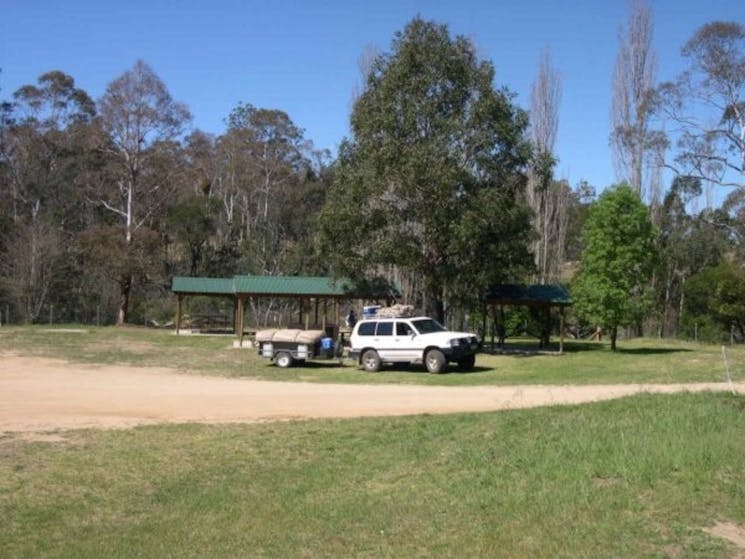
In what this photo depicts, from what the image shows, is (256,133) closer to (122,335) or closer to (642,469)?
(122,335)

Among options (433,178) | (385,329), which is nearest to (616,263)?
(433,178)

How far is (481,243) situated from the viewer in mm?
35406

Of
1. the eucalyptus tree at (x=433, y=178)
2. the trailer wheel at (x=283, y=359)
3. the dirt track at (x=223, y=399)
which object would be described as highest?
the eucalyptus tree at (x=433, y=178)

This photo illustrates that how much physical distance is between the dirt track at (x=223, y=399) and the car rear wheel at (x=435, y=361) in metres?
3.95

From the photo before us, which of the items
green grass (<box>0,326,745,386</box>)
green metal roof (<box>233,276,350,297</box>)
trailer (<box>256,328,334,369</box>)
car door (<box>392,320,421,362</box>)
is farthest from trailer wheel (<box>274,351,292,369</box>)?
green metal roof (<box>233,276,350,297</box>)

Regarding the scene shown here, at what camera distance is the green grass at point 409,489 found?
23.7 ft

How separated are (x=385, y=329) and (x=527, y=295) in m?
11.1

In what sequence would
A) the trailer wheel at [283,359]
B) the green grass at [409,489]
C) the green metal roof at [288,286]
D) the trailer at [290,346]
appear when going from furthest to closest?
1. the green metal roof at [288,286]
2. the trailer wheel at [283,359]
3. the trailer at [290,346]
4. the green grass at [409,489]

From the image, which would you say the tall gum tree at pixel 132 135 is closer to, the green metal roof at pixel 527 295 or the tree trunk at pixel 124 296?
the tree trunk at pixel 124 296

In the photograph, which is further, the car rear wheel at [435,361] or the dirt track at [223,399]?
the car rear wheel at [435,361]

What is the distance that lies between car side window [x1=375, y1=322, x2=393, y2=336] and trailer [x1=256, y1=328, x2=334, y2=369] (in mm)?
2786

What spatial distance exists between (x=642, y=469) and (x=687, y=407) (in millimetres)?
3869

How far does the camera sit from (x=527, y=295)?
38719 millimetres

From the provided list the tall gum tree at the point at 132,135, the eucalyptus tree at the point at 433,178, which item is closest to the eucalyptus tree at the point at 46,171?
the tall gum tree at the point at 132,135
